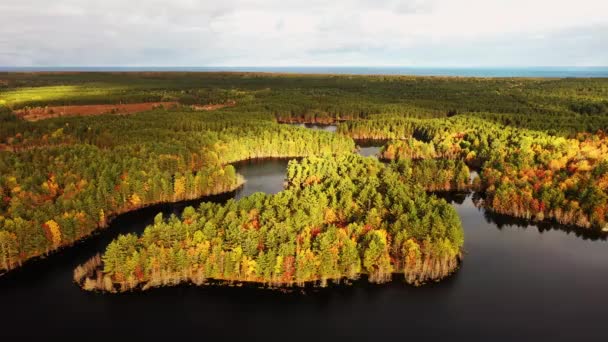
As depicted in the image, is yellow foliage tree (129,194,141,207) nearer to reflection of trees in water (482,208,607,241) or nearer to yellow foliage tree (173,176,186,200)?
yellow foliage tree (173,176,186,200)

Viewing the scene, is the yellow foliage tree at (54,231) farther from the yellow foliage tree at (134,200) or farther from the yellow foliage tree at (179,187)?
the yellow foliage tree at (179,187)

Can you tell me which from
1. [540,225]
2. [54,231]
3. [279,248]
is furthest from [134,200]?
[540,225]

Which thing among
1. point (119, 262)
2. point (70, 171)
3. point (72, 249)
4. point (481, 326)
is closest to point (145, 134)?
point (70, 171)

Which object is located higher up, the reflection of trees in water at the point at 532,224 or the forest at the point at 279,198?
the forest at the point at 279,198

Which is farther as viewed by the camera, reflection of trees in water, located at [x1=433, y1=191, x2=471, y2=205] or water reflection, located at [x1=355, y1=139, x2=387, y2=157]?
water reflection, located at [x1=355, y1=139, x2=387, y2=157]

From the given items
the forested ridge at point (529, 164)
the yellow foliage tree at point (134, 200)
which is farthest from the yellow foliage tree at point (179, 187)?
the forested ridge at point (529, 164)

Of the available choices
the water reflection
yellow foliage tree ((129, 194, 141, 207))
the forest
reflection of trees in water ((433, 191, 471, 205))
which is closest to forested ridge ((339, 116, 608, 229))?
the forest
